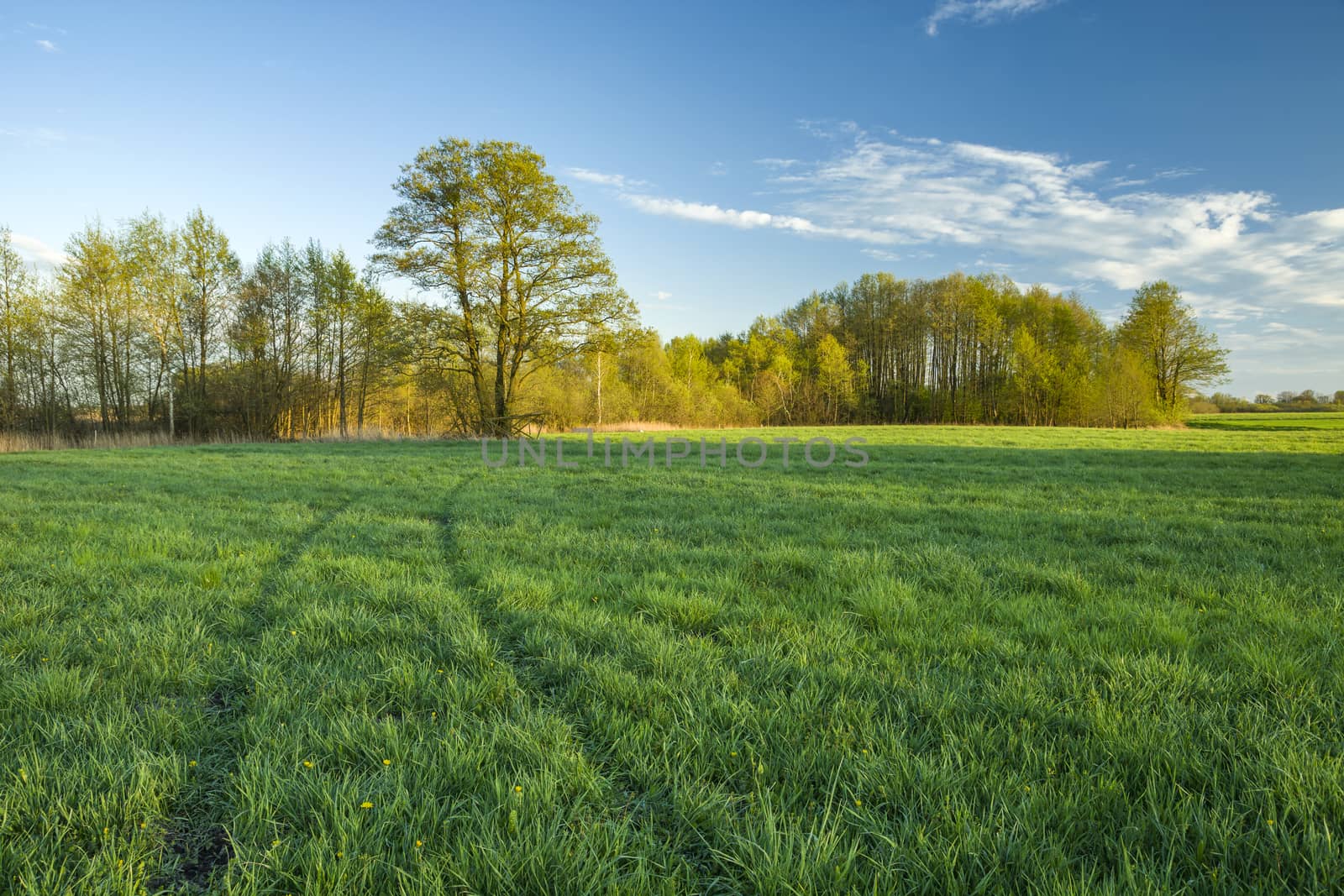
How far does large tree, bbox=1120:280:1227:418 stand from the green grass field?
175 feet

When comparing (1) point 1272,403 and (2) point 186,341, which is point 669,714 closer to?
(2) point 186,341

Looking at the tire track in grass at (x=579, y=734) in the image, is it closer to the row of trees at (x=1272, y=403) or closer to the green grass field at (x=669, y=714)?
the green grass field at (x=669, y=714)

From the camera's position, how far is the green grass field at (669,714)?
5.61 ft

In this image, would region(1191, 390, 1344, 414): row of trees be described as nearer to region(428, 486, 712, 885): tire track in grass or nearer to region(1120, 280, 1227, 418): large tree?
region(1120, 280, 1227, 418): large tree

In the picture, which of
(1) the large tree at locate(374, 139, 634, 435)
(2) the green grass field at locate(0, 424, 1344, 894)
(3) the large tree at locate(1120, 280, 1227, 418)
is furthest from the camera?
(3) the large tree at locate(1120, 280, 1227, 418)

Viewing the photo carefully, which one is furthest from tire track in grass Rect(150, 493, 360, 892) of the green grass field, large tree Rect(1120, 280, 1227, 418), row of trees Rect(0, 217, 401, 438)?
large tree Rect(1120, 280, 1227, 418)

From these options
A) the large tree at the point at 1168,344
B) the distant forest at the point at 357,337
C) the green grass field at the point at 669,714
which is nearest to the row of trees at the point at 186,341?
the distant forest at the point at 357,337

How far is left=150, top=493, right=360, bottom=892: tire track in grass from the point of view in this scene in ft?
5.68

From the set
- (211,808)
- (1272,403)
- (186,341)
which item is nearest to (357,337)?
(186,341)

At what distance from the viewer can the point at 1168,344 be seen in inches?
1833

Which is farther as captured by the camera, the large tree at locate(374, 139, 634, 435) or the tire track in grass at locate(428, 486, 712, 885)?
the large tree at locate(374, 139, 634, 435)

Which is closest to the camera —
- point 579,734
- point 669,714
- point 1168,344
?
point 579,734

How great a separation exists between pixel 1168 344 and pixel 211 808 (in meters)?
63.0

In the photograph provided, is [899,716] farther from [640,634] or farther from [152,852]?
[152,852]
